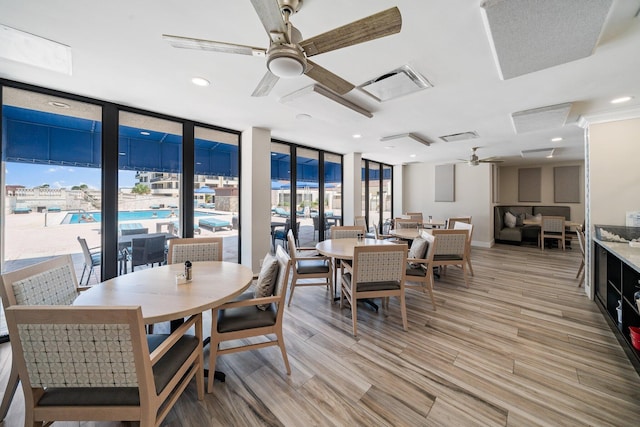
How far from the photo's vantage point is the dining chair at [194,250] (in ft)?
8.92

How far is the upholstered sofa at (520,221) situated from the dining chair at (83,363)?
8899 mm

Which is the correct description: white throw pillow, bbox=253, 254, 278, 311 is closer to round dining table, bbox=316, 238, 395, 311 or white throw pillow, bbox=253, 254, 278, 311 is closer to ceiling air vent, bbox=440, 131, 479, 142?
round dining table, bbox=316, 238, 395, 311

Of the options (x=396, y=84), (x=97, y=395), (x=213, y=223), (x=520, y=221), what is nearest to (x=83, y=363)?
(x=97, y=395)

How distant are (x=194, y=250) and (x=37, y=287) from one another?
124cm

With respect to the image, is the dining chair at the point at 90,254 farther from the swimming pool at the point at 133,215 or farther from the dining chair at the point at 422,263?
the dining chair at the point at 422,263

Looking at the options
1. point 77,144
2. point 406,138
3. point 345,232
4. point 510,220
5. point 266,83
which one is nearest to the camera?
point 266,83

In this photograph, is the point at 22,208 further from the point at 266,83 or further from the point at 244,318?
the point at 266,83

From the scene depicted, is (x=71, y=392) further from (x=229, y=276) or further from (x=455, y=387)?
(x=455, y=387)

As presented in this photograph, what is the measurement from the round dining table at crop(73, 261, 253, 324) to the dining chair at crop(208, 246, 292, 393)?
154 mm

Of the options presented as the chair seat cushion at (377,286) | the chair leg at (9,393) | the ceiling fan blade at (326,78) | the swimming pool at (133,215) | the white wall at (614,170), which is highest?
the ceiling fan blade at (326,78)

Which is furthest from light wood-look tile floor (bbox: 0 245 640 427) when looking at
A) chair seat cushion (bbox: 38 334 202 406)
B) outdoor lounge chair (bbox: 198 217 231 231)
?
outdoor lounge chair (bbox: 198 217 231 231)

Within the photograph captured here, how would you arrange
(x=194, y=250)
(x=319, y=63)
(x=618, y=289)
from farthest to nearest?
(x=194, y=250) < (x=618, y=289) < (x=319, y=63)

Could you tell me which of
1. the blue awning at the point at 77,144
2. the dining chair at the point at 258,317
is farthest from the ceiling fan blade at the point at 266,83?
the blue awning at the point at 77,144

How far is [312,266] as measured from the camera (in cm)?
331
